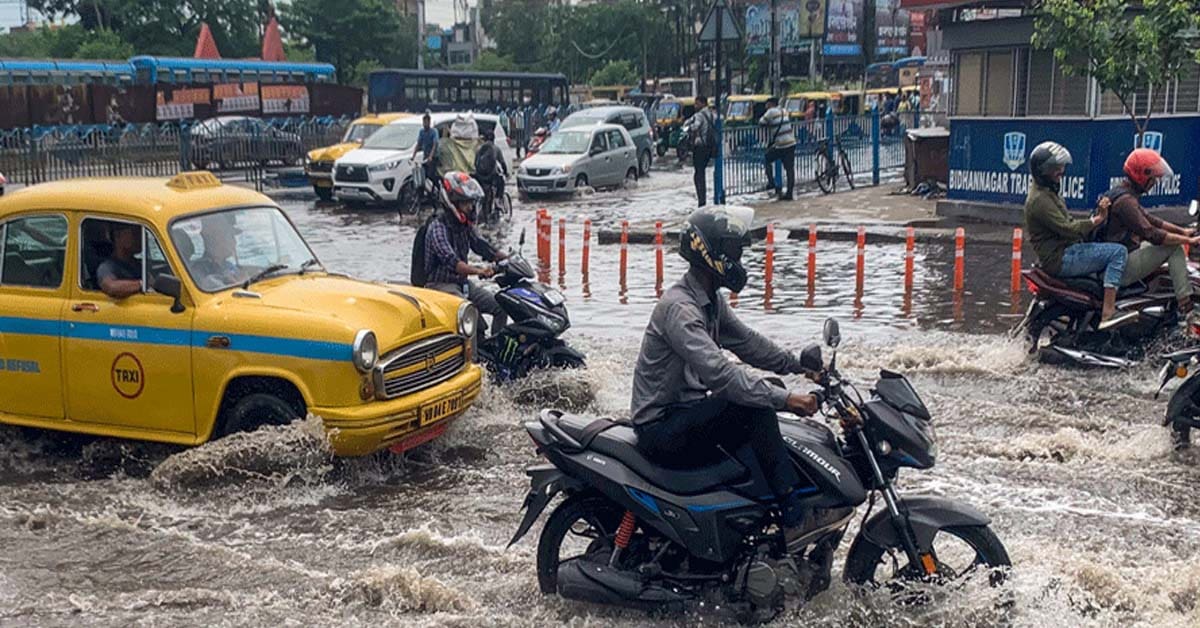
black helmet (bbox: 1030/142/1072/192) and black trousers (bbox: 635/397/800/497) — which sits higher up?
black helmet (bbox: 1030/142/1072/192)

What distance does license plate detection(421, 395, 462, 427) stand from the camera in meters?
7.50

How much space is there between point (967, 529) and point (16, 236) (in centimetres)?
614

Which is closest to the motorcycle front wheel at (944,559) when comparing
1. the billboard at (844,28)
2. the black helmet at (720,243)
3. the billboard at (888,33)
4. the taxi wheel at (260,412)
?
the black helmet at (720,243)

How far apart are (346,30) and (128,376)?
228 ft

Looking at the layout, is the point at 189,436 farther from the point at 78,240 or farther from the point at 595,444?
the point at 595,444

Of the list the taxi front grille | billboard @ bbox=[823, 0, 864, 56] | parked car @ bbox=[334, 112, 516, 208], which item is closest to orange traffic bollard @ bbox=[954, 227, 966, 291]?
the taxi front grille

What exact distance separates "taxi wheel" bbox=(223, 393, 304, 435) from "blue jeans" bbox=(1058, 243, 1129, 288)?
6.12 meters

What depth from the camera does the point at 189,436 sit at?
746cm

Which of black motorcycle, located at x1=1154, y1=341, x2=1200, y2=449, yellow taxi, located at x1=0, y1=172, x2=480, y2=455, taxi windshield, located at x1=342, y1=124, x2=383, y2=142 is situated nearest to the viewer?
yellow taxi, located at x1=0, y1=172, x2=480, y2=455

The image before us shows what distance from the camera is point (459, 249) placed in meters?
9.59

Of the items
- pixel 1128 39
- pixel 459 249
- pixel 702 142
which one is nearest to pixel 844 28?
pixel 702 142

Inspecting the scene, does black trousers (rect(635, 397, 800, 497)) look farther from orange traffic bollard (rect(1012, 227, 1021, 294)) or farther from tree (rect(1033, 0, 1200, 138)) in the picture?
tree (rect(1033, 0, 1200, 138))

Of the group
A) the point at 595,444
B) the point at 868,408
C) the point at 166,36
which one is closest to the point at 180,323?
the point at 595,444

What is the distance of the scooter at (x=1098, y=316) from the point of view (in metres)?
9.74
